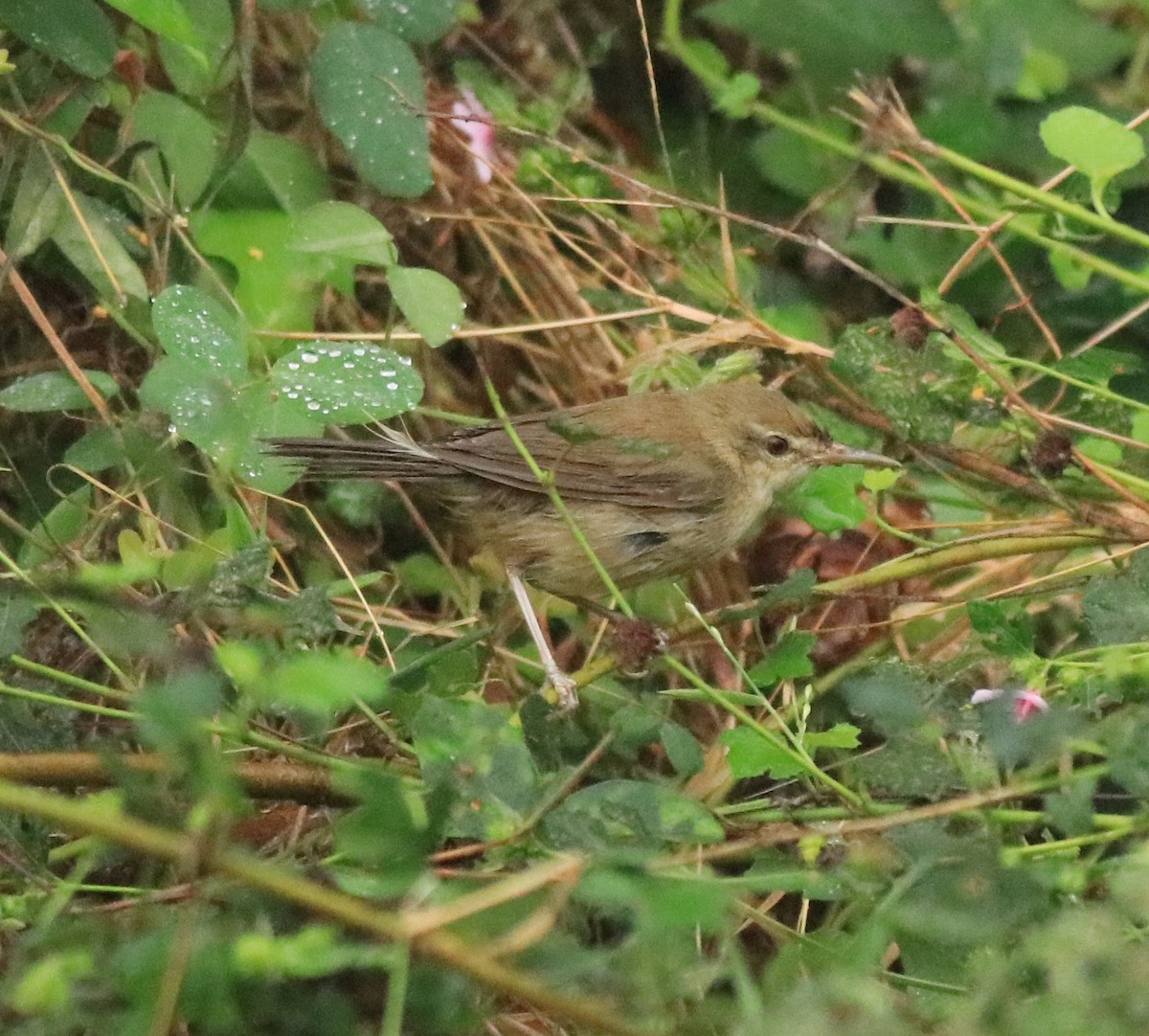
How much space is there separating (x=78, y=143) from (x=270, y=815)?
1474mm

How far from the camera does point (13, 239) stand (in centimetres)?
263

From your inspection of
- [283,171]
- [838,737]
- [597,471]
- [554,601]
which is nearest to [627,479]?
[597,471]

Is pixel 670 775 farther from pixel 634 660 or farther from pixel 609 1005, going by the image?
pixel 609 1005

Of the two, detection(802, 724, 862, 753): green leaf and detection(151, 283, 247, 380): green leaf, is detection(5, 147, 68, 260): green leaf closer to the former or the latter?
detection(151, 283, 247, 380): green leaf

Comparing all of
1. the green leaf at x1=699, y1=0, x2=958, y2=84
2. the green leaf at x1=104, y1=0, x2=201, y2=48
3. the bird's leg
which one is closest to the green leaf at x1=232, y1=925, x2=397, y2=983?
the bird's leg

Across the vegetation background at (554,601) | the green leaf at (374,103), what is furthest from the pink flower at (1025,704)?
the green leaf at (374,103)

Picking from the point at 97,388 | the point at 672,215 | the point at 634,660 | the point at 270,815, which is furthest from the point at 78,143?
the point at 634,660

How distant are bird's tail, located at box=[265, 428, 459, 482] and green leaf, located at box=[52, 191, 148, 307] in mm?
504

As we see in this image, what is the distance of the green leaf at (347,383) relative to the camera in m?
2.30

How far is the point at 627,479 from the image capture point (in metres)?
3.08

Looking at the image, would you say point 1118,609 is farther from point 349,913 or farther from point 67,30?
point 67,30

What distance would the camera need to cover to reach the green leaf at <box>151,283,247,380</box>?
232 cm

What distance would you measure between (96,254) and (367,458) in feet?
2.11

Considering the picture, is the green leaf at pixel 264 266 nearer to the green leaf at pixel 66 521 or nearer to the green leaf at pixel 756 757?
the green leaf at pixel 66 521
